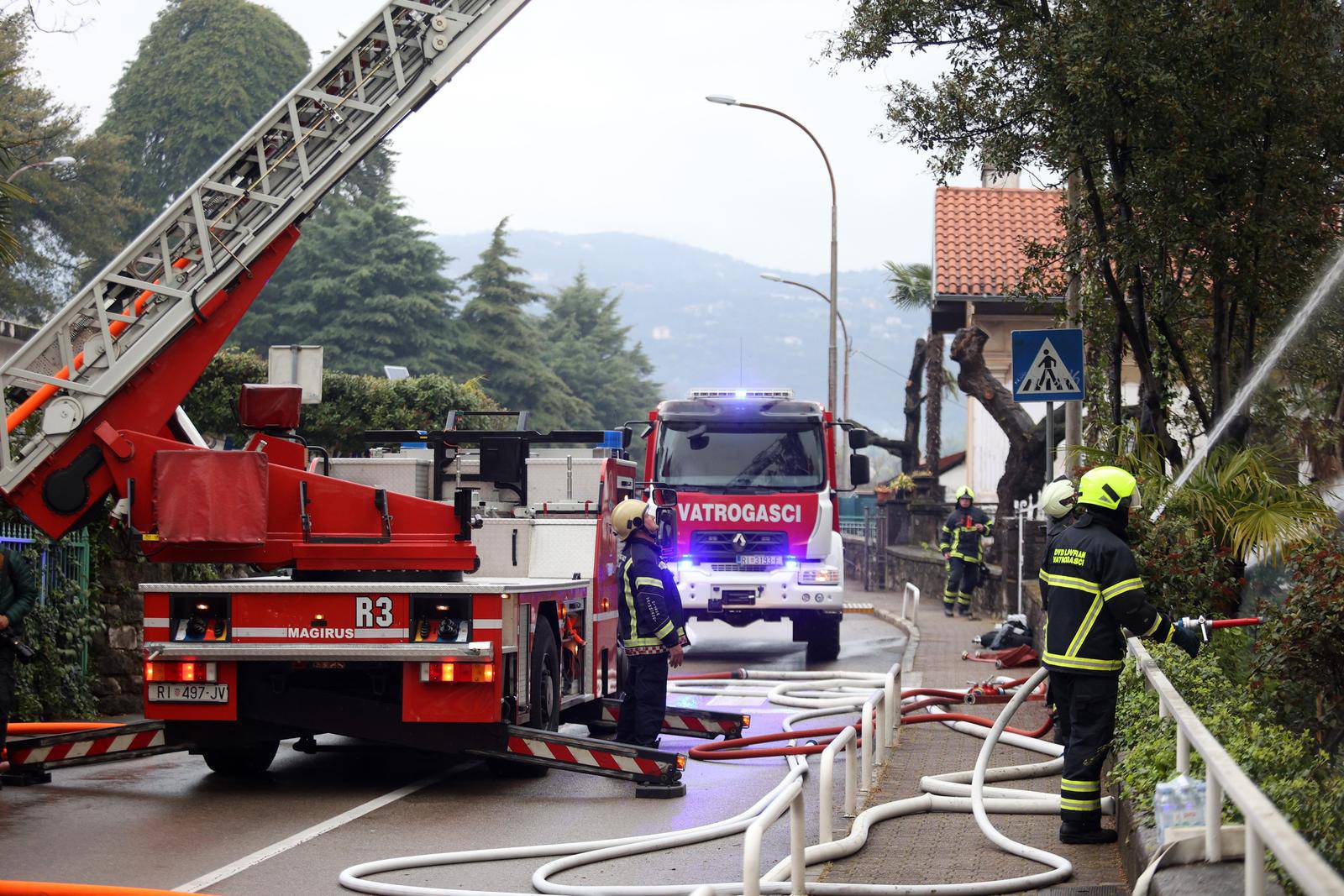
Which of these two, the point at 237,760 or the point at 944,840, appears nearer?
the point at 944,840

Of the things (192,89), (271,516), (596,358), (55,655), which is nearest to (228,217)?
(271,516)

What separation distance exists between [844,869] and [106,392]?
525 centimetres

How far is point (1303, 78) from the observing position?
1232 cm

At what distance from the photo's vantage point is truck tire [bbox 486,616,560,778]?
33.6ft

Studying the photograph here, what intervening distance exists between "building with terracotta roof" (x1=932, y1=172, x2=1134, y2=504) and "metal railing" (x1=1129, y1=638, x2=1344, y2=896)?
26203 millimetres

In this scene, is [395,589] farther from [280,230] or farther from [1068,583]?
[1068,583]

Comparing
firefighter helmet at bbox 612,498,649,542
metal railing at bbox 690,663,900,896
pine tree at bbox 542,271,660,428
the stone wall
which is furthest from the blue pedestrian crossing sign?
pine tree at bbox 542,271,660,428

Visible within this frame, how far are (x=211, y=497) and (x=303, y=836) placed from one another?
215 cm

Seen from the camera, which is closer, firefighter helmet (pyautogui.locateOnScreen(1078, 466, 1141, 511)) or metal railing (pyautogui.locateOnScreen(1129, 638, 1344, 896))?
metal railing (pyautogui.locateOnScreen(1129, 638, 1344, 896))

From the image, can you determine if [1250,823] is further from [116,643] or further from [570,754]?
[116,643]

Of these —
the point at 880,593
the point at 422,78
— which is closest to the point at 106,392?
the point at 422,78

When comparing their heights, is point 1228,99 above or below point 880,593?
above

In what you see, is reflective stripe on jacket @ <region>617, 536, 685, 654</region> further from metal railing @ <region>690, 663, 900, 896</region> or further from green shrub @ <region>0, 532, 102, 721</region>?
green shrub @ <region>0, 532, 102, 721</region>

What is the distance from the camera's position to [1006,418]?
87.3 feet
